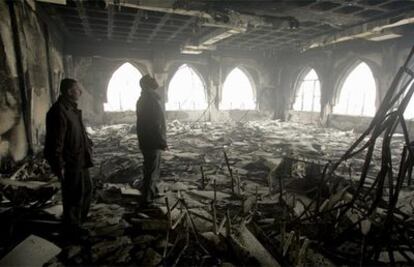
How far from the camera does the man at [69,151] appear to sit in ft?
10.3

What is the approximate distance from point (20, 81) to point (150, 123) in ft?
11.3

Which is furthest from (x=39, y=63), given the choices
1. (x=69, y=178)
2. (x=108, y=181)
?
(x=69, y=178)

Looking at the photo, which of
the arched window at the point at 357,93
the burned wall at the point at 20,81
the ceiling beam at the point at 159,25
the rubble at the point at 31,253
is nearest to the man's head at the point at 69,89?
the rubble at the point at 31,253

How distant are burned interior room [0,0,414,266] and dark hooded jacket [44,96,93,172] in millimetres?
14

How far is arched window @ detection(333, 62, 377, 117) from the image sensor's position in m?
14.3

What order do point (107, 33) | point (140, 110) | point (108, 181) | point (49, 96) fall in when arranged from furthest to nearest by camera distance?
point (107, 33)
point (49, 96)
point (108, 181)
point (140, 110)

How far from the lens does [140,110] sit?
14.7 feet

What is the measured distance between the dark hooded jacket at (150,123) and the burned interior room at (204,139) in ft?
0.07

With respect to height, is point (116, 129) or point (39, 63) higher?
point (39, 63)

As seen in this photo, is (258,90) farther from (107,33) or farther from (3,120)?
(3,120)

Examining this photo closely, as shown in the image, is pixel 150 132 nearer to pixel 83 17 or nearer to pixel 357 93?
pixel 83 17

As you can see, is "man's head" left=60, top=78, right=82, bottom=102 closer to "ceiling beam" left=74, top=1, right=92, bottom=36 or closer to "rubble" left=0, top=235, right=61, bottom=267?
"rubble" left=0, top=235, right=61, bottom=267

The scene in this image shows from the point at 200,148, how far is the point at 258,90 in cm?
977

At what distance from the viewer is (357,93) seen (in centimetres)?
1511
